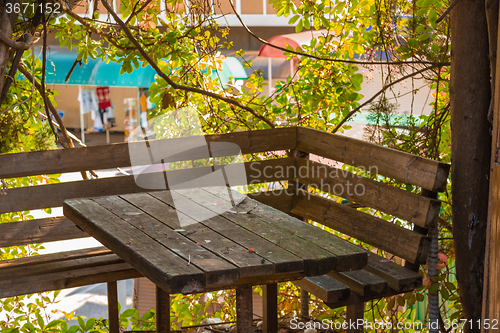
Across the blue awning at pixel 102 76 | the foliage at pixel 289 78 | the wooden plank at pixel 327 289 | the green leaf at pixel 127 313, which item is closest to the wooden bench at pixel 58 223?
the green leaf at pixel 127 313

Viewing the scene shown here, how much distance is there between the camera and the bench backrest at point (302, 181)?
239 centimetres

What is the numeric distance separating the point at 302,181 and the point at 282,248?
143 centimetres

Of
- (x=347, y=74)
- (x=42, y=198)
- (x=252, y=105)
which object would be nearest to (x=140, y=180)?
(x=42, y=198)

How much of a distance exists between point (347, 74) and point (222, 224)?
225cm

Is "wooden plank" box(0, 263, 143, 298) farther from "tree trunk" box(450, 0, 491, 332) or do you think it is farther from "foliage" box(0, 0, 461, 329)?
"tree trunk" box(450, 0, 491, 332)

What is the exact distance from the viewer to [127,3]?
3.93m

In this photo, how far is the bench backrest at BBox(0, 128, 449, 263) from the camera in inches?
94.1

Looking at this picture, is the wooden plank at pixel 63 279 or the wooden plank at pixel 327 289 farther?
the wooden plank at pixel 63 279

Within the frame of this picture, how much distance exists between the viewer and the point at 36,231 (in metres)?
2.93

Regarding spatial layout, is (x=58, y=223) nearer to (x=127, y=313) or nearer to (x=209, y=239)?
(x=127, y=313)

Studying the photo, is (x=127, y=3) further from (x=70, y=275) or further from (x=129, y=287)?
(x=129, y=287)

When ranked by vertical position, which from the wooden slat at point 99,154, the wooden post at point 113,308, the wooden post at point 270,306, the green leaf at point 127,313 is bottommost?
the green leaf at point 127,313

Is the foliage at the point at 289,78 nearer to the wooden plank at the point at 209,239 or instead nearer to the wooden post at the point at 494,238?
the wooden plank at the point at 209,239

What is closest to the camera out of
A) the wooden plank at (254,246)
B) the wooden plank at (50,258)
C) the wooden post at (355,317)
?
the wooden plank at (254,246)
